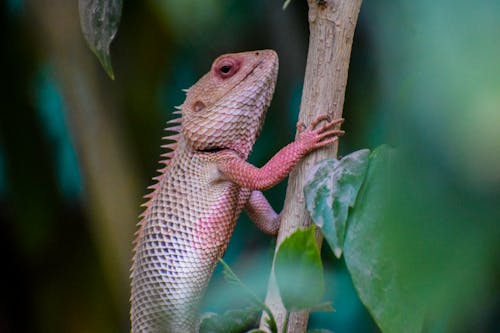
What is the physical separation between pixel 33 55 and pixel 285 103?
78 centimetres

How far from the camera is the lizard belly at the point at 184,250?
1.13m

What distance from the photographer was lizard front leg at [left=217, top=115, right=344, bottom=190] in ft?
2.85

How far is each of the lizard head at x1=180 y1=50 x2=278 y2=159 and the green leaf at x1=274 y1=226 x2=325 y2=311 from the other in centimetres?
55

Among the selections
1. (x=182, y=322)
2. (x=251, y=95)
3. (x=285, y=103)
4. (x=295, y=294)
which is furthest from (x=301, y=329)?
(x=285, y=103)

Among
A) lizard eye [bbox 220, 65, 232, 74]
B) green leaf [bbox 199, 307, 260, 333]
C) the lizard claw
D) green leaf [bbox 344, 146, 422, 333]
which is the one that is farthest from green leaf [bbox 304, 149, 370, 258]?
lizard eye [bbox 220, 65, 232, 74]

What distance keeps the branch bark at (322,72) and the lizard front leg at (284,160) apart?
25 mm

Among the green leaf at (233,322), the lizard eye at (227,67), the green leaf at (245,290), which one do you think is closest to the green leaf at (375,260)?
the green leaf at (245,290)

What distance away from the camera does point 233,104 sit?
1122mm

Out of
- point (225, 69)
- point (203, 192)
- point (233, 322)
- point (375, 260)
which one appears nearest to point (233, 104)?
point (225, 69)

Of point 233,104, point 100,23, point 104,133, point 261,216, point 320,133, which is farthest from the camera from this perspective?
point 104,133

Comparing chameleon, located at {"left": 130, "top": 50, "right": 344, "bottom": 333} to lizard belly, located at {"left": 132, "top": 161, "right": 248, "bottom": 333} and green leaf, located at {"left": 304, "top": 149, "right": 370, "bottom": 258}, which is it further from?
green leaf, located at {"left": 304, "top": 149, "right": 370, "bottom": 258}

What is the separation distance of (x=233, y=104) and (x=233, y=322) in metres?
0.42

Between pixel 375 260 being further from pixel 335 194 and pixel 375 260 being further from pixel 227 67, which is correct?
pixel 227 67

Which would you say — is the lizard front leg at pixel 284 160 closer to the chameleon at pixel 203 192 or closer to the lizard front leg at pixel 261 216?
the chameleon at pixel 203 192
